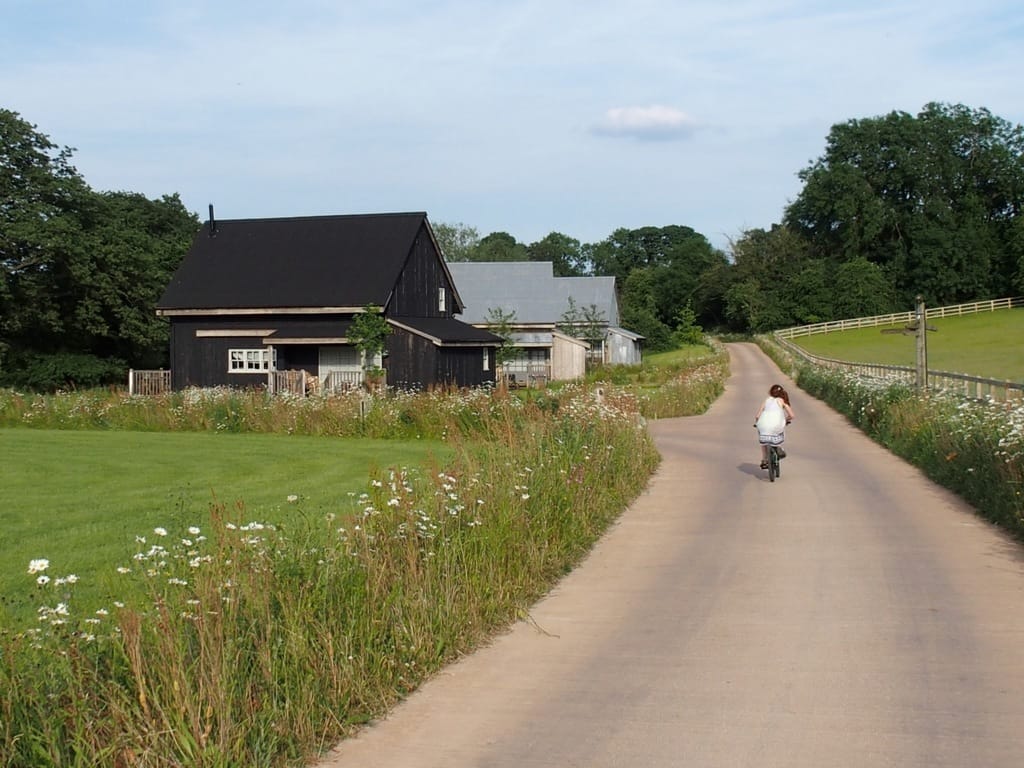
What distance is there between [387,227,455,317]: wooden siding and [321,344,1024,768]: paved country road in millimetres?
30142

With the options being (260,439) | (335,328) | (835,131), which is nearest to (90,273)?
(335,328)

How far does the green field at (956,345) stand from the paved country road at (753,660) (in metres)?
41.1

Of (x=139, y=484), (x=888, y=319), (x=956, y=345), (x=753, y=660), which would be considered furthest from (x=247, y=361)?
(x=888, y=319)

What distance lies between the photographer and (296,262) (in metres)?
44.7

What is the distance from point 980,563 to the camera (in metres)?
10.6

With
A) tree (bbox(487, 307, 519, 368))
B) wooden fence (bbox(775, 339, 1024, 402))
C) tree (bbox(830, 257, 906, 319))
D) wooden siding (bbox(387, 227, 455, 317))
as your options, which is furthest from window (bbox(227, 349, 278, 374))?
tree (bbox(830, 257, 906, 319))

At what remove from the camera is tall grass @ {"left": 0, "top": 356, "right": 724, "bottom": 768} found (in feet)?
16.4

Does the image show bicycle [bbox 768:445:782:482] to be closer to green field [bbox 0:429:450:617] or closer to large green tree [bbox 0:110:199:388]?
green field [bbox 0:429:450:617]

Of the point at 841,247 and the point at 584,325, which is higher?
the point at 841,247

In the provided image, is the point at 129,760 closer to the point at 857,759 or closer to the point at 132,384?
the point at 857,759

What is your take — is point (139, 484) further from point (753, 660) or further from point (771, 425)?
point (753, 660)

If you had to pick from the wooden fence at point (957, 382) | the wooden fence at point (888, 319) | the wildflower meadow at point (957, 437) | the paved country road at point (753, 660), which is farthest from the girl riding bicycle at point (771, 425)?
the wooden fence at point (888, 319)

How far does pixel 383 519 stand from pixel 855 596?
388 cm

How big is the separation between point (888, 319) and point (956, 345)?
830 inches
